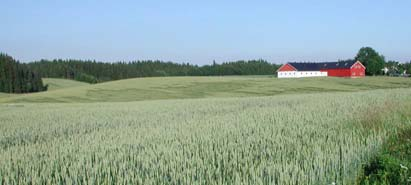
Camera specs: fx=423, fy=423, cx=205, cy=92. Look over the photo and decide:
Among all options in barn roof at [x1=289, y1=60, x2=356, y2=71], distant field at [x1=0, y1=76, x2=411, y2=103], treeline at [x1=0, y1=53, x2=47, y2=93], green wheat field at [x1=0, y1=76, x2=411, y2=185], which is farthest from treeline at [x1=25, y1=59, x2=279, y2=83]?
green wheat field at [x1=0, y1=76, x2=411, y2=185]

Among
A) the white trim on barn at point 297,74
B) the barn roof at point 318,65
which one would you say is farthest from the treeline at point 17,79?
the barn roof at point 318,65

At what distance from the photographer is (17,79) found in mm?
104188

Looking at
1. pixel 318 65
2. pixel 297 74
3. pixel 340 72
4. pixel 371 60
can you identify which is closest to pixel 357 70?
pixel 340 72

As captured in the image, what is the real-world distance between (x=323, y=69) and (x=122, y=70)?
8825 centimetres

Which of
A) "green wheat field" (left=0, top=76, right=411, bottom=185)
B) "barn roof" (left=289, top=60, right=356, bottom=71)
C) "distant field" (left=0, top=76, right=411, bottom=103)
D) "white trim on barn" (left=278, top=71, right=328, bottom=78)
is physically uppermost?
"barn roof" (left=289, top=60, right=356, bottom=71)

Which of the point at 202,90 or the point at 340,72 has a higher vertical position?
the point at 340,72

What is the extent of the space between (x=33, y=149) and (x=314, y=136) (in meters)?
6.80

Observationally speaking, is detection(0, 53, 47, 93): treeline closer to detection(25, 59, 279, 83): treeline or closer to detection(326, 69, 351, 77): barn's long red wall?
detection(25, 59, 279, 83): treeline

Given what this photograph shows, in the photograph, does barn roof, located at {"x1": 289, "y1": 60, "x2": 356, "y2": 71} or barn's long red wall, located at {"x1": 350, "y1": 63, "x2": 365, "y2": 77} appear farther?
barn roof, located at {"x1": 289, "y1": 60, "x2": 356, "y2": 71}

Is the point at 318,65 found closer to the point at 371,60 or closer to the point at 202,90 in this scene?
the point at 371,60

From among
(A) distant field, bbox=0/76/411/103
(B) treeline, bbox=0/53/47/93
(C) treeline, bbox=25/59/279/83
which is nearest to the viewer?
(A) distant field, bbox=0/76/411/103

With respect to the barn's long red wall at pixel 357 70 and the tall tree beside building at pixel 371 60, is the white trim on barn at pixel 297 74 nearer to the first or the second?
the barn's long red wall at pixel 357 70

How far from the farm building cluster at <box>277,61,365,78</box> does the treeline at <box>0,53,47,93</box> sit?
6269 centimetres

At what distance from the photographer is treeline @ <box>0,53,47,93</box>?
337 feet
